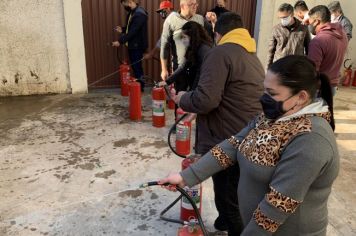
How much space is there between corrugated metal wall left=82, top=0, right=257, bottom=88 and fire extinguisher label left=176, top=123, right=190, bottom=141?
10.7ft

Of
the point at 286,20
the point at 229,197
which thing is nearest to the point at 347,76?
the point at 286,20

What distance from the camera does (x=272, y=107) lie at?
1.51 meters

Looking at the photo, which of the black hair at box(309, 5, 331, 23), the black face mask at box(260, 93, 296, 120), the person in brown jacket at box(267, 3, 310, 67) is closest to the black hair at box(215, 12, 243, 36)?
the black face mask at box(260, 93, 296, 120)

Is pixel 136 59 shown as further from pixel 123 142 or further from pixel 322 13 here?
pixel 322 13

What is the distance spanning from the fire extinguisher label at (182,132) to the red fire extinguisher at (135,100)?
1269 millimetres

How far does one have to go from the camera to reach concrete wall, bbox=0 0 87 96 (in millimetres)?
5935

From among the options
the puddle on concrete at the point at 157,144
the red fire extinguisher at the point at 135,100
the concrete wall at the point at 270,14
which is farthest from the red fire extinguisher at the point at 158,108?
the concrete wall at the point at 270,14

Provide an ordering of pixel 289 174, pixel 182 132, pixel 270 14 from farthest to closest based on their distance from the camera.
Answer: pixel 270 14, pixel 182 132, pixel 289 174

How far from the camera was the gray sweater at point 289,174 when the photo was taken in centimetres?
132

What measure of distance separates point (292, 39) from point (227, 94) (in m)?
2.87

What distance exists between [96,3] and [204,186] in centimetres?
448

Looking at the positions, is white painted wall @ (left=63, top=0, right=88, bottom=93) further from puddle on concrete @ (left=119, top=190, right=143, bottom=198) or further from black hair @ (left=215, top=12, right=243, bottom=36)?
black hair @ (left=215, top=12, right=243, bottom=36)

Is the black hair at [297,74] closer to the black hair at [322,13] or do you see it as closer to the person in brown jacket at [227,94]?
the person in brown jacket at [227,94]

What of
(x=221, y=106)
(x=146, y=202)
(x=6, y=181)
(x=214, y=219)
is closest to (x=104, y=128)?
(x=6, y=181)
